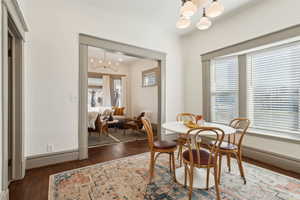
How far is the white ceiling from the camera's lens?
2.78 meters

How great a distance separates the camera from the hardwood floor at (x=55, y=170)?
69.4 inches

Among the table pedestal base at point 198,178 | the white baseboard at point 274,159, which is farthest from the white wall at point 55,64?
the white baseboard at point 274,159

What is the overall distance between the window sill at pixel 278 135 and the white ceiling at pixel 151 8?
2538mm

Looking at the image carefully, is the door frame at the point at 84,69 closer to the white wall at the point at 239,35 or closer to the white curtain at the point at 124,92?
the white wall at the point at 239,35

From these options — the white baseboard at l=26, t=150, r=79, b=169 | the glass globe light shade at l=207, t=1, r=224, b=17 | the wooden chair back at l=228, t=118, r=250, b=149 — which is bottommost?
the white baseboard at l=26, t=150, r=79, b=169

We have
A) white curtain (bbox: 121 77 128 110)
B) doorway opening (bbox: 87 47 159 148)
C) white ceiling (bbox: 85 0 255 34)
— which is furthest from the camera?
white curtain (bbox: 121 77 128 110)

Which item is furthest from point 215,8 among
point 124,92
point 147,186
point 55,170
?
point 124,92

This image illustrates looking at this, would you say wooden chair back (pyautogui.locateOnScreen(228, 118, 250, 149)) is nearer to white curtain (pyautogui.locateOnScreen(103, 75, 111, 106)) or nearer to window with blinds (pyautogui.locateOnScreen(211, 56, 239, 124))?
window with blinds (pyautogui.locateOnScreen(211, 56, 239, 124))

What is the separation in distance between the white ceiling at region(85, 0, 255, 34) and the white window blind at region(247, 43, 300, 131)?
1.16 meters

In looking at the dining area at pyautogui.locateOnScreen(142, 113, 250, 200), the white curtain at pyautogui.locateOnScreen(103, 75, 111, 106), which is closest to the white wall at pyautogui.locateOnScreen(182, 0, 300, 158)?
the dining area at pyautogui.locateOnScreen(142, 113, 250, 200)

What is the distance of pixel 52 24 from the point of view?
2.57m

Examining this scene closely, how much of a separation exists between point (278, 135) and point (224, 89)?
1393 millimetres

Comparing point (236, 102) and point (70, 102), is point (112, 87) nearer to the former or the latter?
point (70, 102)

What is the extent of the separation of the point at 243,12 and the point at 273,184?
3.17 m
